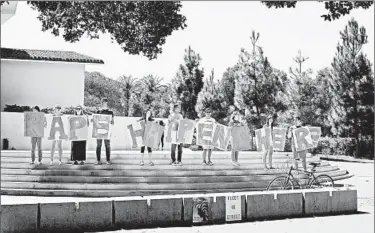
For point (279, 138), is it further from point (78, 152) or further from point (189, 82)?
point (78, 152)

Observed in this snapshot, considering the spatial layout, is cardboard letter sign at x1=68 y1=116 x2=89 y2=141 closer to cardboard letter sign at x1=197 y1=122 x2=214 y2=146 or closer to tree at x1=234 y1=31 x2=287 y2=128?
cardboard letter sign at x1=197 y1=122 x2=214 y2=146

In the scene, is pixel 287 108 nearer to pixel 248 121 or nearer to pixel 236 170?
pixel 248 121

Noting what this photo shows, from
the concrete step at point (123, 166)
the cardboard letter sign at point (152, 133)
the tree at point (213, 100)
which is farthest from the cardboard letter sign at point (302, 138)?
the cardboard letter sign at point (152, 133)

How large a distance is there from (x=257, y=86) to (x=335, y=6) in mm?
6498

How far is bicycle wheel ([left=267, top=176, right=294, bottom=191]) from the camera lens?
10.4 metres

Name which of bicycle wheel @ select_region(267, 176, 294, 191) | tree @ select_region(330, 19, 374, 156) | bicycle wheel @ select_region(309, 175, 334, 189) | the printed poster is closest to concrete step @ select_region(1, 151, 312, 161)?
bicycle wheel @ select_region(267, 176, 294, 191)

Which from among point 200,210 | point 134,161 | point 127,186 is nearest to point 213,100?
point 134,161

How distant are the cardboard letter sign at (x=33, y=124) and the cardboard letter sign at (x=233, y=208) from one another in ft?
16.6

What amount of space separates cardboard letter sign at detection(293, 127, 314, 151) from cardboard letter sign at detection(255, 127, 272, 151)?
2.05ft

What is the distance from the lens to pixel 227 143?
1246cm

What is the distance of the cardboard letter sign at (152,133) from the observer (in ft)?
39.2

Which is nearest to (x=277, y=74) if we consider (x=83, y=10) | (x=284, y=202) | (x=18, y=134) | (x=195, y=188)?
(x=195, y=188)

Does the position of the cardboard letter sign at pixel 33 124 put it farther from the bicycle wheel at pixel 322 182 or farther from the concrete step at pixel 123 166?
the bicycle wheel at pixel 322 182

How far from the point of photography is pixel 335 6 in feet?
28.5
